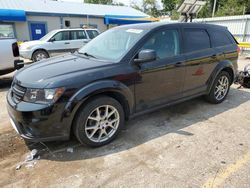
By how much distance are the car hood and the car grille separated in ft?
0.22

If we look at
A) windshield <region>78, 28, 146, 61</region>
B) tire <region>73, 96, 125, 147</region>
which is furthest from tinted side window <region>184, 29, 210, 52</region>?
tire <region>73, 96, 125, 147</region>

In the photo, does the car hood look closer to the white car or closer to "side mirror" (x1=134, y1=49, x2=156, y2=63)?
"side mirror" (x1=134, y1=49, x2=156, y2=63)

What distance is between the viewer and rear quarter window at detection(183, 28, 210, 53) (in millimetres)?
3984

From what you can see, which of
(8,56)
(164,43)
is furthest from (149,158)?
(8,56)

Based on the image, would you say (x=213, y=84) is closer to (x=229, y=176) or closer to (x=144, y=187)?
(x=229, y=176)

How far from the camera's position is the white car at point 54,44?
1041 cm

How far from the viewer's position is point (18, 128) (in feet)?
9.33

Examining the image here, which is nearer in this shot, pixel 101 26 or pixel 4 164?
pixel 4 164

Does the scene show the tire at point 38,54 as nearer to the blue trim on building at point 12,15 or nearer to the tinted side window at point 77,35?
the tinted side window at point 77,35

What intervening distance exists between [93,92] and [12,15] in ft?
59.0

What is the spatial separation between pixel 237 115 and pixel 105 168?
9.99 feet

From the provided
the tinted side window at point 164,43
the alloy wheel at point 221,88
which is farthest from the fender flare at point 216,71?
the tinted side window at point 164,43

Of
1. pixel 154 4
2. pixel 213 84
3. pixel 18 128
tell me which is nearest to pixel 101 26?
pixel 213 84

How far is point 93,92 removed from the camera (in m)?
2.89
